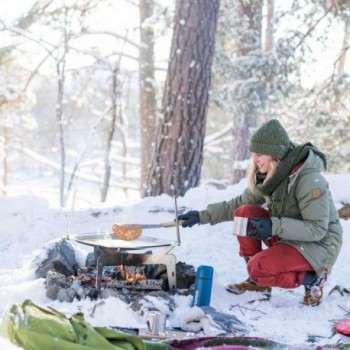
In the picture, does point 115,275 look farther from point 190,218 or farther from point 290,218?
point 290,218

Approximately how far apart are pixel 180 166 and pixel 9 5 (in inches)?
278

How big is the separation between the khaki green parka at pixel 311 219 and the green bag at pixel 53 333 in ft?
5.66

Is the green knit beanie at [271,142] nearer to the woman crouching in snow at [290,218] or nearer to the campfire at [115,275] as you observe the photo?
the woman crouching in snow at [290,218]

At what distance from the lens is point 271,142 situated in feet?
14.9

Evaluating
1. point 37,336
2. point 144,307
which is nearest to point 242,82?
point 144,307

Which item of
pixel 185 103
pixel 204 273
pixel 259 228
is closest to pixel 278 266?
pixel 259 228

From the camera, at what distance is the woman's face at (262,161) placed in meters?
4.62

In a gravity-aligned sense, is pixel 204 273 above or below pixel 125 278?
above

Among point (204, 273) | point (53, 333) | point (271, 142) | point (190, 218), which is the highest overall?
point (271, 142)

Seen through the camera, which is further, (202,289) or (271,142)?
(271,142)

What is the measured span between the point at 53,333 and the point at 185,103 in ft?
18.7

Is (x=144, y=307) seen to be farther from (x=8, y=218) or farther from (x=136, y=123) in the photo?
(x=136, y=123)

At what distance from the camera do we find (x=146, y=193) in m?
8.59

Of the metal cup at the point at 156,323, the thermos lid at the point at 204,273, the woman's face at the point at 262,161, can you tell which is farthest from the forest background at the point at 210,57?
the metal cup at the point at 156,323
